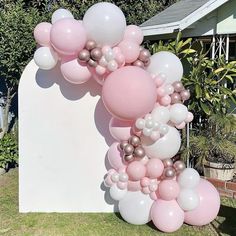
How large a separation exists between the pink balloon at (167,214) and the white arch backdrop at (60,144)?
3.12 ft

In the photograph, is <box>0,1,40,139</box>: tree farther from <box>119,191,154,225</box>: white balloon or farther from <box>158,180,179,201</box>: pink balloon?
<box>158,180,179,201</box>: pink balloon

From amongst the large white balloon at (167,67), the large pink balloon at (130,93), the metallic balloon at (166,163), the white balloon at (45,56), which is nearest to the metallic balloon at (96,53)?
the large pink balloon at (130,93)

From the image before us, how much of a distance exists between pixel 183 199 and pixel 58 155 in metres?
1.80

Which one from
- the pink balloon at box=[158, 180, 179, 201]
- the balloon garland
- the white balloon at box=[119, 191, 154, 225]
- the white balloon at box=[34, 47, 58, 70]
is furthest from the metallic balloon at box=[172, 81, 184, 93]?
the white balloon at box=[34, 47, 58, 70]

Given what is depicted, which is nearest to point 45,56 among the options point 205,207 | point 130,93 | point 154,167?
point 130,93

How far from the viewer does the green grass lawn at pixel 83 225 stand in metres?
4.61

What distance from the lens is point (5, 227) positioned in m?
4.75

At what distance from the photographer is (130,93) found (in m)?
3.86

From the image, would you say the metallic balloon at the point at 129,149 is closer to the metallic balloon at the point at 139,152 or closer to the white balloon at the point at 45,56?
the metallic balloon at the point at 139,152

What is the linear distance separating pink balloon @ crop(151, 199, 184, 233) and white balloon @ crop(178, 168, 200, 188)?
0.80 ft

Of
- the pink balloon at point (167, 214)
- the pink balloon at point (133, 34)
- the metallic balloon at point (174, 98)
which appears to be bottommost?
the pink balloon at point (167, 214)

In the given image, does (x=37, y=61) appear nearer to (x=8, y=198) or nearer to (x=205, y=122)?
(x=8, y=198)

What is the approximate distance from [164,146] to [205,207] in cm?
98

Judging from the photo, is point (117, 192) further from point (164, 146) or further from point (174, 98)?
point (174, 98)
